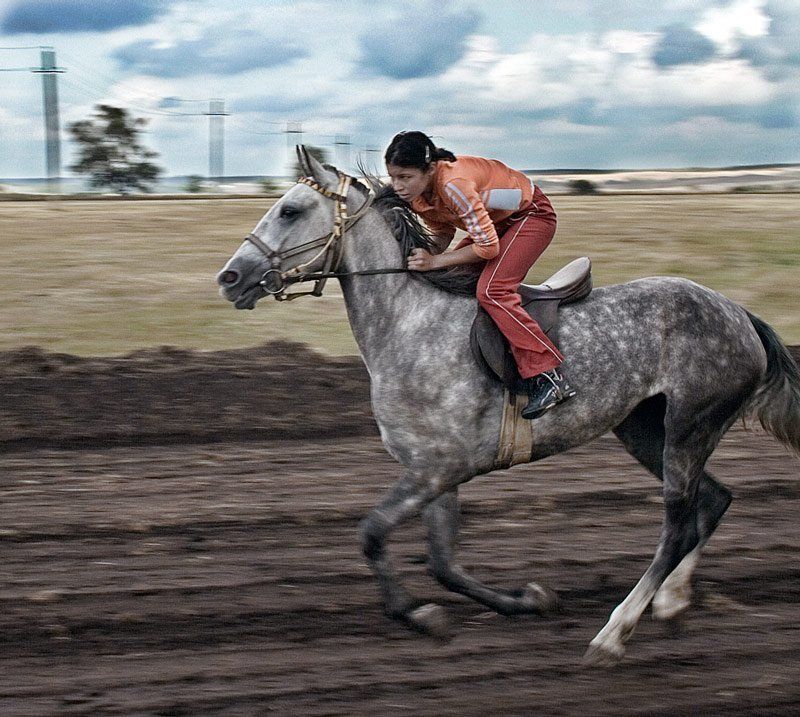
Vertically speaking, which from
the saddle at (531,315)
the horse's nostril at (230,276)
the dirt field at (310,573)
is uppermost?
the horse's nostril at (230,276)

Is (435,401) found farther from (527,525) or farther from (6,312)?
(6,312)

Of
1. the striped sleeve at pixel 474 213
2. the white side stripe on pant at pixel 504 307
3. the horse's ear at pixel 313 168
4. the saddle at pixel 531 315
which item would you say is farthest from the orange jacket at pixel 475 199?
the horse's ear at pixel 313 168

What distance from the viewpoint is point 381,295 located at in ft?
18.7

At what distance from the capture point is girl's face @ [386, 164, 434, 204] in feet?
18.0

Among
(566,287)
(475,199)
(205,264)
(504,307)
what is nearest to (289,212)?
(475,199)

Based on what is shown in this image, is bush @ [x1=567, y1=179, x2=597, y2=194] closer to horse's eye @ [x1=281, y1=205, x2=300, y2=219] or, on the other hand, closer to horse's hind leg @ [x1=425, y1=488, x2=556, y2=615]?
horse's hind leg @ [x1=425, y1=488, x2=556, y2=615]

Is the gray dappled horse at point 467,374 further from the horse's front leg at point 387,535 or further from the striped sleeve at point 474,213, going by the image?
the striped sleeve at point 474,213

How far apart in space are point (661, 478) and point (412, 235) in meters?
1.95

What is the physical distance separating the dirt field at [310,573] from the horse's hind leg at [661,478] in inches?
5.5

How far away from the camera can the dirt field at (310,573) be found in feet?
16.4

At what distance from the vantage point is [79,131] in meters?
43.8

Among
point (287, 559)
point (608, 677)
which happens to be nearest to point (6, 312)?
point (287, 559)

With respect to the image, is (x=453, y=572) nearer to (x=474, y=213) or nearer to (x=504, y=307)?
(x=504, y=307)

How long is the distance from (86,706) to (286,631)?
117 centimetres
